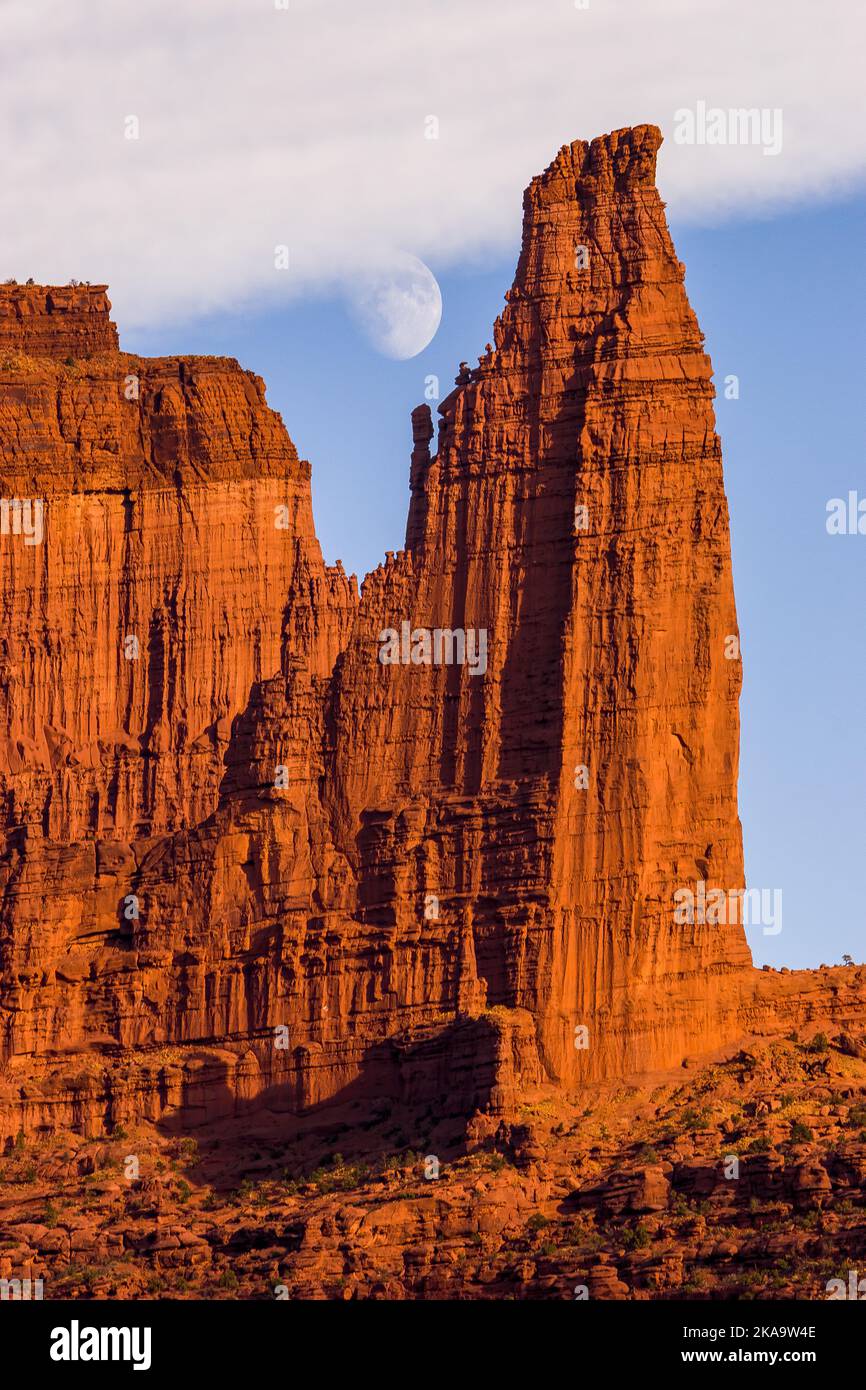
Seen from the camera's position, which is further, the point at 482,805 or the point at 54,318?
the point at 54,318

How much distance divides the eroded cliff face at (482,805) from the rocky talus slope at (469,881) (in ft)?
0.30

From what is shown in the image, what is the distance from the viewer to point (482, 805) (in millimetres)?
171500

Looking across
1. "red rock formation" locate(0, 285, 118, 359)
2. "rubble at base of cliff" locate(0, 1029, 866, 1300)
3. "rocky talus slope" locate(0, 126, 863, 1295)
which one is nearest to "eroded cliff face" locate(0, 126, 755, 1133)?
"rocky talus slope" locate(0, 126, 863, 1295)

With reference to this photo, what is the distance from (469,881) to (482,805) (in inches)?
76.5

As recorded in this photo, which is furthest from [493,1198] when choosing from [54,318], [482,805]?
[54,318]

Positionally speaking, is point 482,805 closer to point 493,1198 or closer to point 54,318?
point 493,1198

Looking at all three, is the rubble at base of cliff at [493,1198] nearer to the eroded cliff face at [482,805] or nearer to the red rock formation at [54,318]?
the eroded cliff face at [482,805]

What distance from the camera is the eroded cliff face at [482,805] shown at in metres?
169

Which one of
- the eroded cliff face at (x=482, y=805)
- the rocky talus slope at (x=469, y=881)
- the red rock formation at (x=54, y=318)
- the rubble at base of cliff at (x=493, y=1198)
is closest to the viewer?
the rubble at base of cliff at (x=493, y=1198)

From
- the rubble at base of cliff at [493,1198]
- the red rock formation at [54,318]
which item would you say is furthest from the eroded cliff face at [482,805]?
the red rock formation at [54,318]

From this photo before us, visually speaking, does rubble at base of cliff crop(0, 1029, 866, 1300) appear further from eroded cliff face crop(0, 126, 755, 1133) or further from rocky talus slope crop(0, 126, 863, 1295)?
eroded cliff face crop(0, 126, 755, 1133)

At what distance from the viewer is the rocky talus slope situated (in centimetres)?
16650

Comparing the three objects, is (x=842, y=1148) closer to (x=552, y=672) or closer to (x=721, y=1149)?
(x=721, y=1149)

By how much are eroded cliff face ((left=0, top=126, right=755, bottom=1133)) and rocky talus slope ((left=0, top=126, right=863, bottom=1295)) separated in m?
0.09
